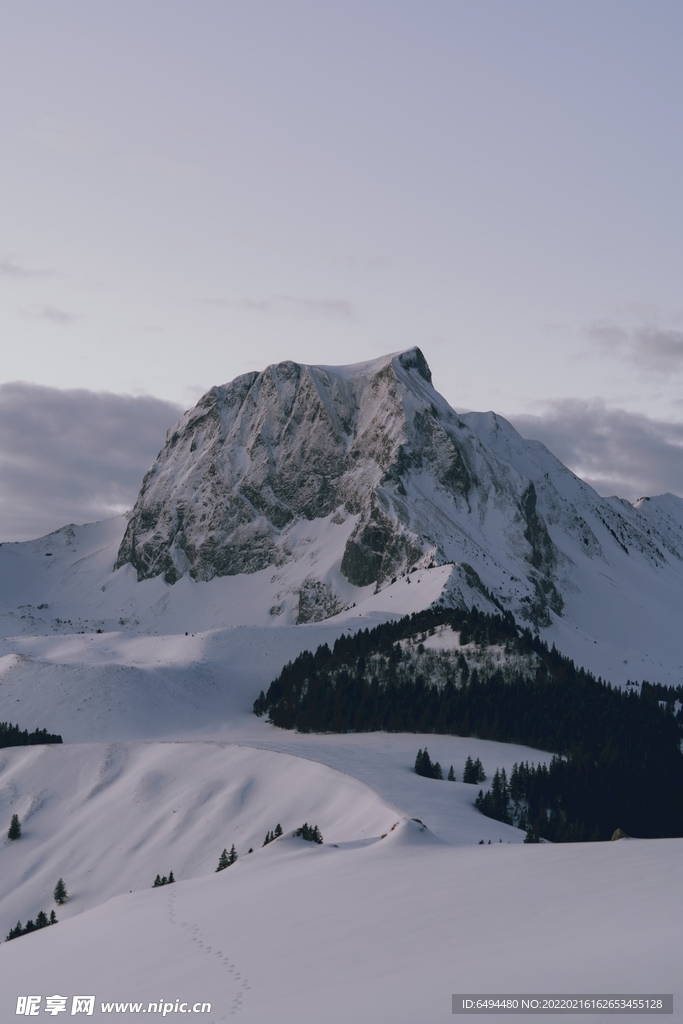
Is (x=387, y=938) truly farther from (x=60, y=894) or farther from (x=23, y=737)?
(x=23, y=737)

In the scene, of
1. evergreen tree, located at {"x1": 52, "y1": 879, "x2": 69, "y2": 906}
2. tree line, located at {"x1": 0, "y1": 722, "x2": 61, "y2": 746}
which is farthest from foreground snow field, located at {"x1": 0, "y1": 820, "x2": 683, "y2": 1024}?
→ tree line, located at {"x1": 0, "y1": 722, "x2": 61, "y2": 746}

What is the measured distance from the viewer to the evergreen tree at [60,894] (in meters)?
84.7

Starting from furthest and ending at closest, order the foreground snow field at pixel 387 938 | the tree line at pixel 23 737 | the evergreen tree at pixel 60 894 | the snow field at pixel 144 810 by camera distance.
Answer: the tree line at pixel 23 737, the evergreen tree at pixel 60 894, the snow field at pixel 144 810, the foreground snow field at pixel 387 938

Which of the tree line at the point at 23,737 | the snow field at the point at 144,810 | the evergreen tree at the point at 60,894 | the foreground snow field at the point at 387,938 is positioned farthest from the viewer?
the tree line at the point at 23,737

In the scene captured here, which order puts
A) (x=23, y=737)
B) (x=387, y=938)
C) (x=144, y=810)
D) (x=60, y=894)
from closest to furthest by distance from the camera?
(x=387, y=938) → (x=60, y=894) → (x=144, y=810) → (x=23, y=737)

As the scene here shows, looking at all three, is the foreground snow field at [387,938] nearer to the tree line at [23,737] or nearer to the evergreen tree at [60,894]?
the evergreen tree at [60,894]

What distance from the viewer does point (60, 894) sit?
279ft

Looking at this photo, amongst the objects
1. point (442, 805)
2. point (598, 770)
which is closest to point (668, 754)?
point (598, 770)

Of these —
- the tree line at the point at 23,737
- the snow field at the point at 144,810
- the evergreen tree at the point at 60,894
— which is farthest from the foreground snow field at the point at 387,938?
the tree line at the point at 23,737

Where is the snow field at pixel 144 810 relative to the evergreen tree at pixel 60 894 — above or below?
above

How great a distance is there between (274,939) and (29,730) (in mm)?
119436

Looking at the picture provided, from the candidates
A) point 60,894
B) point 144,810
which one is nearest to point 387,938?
point 60,894

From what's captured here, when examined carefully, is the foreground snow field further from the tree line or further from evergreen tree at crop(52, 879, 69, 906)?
the tree line

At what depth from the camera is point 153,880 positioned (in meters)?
83.2
